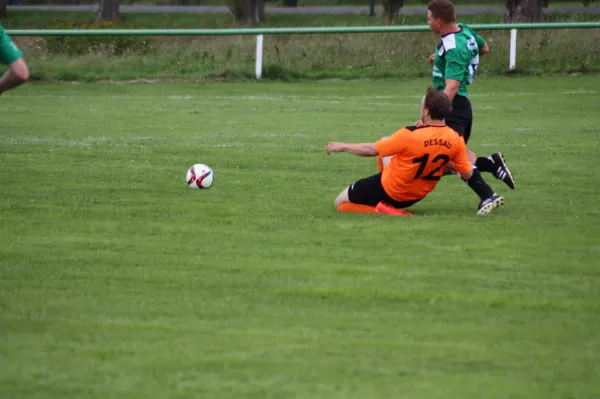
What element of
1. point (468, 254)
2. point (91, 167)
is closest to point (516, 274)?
point (468, 254)

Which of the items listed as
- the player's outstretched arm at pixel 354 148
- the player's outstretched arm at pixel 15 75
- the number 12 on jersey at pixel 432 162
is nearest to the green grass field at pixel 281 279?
the number 12 on jersey at pixel 432 162

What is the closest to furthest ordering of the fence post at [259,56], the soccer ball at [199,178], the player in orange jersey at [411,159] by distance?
the player in orange jersey at [411,159] < the soccer ball at [199,178] < the fence post at [259,56]

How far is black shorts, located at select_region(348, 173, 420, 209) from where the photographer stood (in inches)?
399

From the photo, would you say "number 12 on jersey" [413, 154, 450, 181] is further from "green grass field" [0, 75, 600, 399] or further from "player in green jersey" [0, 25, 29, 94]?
"player in green jersey" [0, 25, 29, 94]

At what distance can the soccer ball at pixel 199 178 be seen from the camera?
461 inches

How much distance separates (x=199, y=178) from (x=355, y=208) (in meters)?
2.05

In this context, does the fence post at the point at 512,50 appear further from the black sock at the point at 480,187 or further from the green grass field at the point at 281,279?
the black sock at the point at 480,187

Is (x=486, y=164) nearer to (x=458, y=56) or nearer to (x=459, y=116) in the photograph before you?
(x=459, y=116)

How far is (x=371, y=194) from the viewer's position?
10172 millimetres

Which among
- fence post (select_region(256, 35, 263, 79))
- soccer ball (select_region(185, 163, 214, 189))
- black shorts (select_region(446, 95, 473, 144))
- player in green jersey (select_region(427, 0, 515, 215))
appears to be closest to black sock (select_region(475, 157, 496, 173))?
player in green jersey (select_region(427, 0, 515, 215))

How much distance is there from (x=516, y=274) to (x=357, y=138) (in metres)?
8.75

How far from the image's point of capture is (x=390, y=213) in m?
10.1

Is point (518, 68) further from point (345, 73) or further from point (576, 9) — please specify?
point (576, 9)

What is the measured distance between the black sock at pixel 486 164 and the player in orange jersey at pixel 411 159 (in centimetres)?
73
